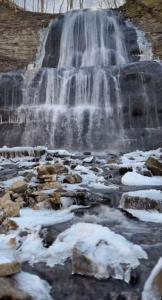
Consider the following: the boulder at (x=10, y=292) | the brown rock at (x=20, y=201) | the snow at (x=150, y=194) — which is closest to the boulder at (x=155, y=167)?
the snow at (x=150, y=194)

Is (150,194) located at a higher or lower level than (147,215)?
higher

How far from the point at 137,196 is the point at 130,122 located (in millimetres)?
8899

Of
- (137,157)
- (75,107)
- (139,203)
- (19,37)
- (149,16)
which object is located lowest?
(137,157)

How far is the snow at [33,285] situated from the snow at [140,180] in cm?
424

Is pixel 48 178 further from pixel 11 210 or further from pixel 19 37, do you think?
pixel 19 37

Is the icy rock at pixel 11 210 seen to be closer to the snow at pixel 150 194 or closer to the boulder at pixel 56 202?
the boulder at pixel 56 202

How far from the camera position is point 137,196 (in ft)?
19.4

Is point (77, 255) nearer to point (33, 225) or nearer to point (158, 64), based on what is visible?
point (33, 225)

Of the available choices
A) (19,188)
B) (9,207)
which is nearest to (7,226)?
(9,207)

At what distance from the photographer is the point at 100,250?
152 inches

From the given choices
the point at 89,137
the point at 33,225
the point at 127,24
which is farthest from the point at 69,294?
the point at 127,24

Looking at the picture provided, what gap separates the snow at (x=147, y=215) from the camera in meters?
5.33

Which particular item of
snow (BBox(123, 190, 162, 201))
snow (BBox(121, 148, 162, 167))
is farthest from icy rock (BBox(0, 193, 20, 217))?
snow (BBox(121, 148, 162, 167))

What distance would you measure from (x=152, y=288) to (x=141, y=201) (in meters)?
2.48
